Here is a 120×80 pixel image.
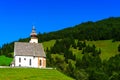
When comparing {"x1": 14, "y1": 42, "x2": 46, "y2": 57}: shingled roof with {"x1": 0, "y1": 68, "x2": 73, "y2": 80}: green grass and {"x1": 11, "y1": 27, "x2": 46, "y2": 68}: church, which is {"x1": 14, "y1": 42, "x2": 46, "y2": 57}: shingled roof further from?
{"x1": 0, "y1": 68, "x2": 73, "y2": 80}: green grass

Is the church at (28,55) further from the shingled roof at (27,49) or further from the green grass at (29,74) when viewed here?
the green grass at (29,74)

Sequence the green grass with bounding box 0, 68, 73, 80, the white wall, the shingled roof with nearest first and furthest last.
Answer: the green grass with bounding box 0, 68, 73, 80
the shingled roof
the white wall

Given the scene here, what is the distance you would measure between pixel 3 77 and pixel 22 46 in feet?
90.6

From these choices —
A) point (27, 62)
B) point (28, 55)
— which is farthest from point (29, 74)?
point (27, 62)

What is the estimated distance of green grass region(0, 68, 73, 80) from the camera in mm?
94562

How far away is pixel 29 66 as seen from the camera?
4700 inches

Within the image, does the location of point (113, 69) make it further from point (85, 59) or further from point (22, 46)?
point (22, 46)

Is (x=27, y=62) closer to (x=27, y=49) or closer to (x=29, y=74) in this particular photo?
(x=27, y=49)

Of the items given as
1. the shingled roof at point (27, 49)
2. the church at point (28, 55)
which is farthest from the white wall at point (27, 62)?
the shingled roof at point (27, 49)

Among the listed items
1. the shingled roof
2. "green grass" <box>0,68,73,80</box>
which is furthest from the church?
"green grass" <box>0,68,73,80</box>

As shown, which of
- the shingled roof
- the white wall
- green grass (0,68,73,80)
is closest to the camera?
green grass (0,68,73,80)

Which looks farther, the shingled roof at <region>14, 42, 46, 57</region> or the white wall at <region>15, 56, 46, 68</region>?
the white wall at <region>15, 56, 46, 68</region>

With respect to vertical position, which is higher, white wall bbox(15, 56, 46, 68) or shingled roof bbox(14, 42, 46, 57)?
shingled roof bbox(14, 42, 46, 57)

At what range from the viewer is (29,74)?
100 meters
